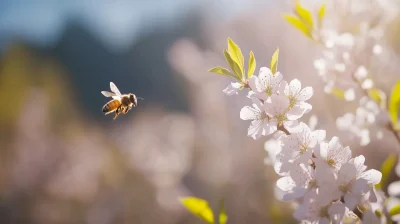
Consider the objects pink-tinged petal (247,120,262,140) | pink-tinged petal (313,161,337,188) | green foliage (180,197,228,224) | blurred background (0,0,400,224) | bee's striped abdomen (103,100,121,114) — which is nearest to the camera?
pink-tinged petal (313,161,337,188)

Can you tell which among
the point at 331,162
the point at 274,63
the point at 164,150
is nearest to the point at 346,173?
the point at 331,162

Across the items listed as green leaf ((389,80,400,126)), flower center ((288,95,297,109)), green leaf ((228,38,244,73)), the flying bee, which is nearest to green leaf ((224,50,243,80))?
green leaf ((228,38,244,73))

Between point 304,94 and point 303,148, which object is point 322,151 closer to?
point 303,148

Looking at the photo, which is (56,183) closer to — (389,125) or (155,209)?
(155,209)

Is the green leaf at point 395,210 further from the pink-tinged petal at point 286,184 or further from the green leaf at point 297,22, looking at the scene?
the green leaf at point 297,22

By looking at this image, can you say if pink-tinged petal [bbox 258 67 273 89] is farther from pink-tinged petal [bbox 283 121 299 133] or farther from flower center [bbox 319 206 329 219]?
flower center [bbox 319 206 329 219]

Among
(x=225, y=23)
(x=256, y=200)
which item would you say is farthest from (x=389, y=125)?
(x=225, y=23)

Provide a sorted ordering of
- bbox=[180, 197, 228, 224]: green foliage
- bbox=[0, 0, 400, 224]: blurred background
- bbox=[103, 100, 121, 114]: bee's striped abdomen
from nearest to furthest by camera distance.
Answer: bbox=[180, 197, 228, 224]: green foliage < bbox=[103, 100, 121, 114]: bee's striped abdomen < bbox=[0, 0, 400, 224]: blurred background

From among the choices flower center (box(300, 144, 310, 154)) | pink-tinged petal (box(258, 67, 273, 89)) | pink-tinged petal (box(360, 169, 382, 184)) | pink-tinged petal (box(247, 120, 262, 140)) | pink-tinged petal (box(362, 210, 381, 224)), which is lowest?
pink-tinged petal (box(362, 210, 381, 224))
